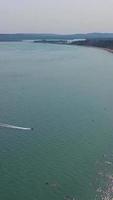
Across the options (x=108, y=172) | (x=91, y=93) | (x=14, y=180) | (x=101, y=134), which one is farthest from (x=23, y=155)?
(x=91, y=93)

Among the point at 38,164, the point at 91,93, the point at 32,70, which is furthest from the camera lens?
the point at 32,70

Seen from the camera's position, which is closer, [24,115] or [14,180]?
[14,180]

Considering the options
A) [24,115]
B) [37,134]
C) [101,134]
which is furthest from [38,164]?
[24,115]

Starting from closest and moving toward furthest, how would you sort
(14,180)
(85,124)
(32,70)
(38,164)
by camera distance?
(14,180) → (38,164) → (85,124) → (32,70)

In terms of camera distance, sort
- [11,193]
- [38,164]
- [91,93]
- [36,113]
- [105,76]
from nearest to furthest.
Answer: [11,193] → [38,164] → [36,113] → [91,93] → [105,76]

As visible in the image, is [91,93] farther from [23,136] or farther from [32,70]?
[32,70]

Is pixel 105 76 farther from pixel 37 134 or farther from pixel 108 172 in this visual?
→ pixel 108 172
